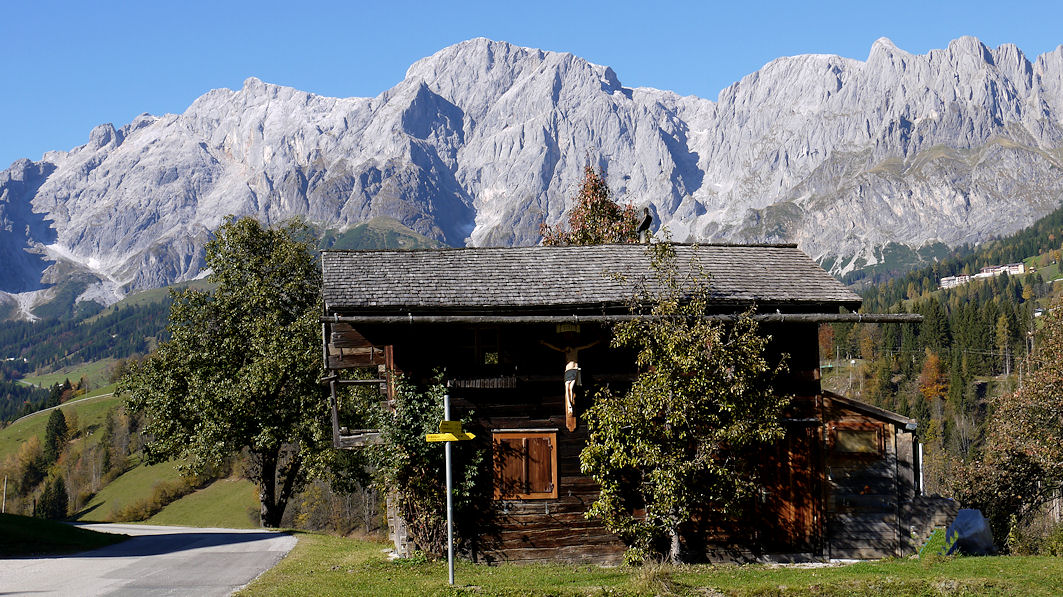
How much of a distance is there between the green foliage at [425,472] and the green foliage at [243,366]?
11510mm

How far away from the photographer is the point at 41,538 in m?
24.1

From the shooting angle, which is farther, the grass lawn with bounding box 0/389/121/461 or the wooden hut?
the grass lawn with bounding box 0/389/121/461

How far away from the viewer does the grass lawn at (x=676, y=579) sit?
46.9 ft

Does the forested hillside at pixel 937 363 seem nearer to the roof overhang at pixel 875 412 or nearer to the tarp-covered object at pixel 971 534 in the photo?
the tarp-covered object at pixel 971 534

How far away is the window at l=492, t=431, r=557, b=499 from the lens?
18953 millimetres

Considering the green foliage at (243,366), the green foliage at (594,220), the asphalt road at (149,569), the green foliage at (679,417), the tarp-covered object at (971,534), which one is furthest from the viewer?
the green foliage at (594,220)

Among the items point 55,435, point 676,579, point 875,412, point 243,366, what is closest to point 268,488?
point 243,366

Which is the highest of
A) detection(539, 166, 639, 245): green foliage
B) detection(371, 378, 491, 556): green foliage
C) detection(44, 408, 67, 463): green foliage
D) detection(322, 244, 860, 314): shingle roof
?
detection(539, 166, 639, 245): green foliage

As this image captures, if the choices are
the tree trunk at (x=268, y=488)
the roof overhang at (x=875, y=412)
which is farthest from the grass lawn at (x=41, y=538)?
the roof overhang at (x=875, y=412)

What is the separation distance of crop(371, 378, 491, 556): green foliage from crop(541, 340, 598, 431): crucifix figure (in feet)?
6.94

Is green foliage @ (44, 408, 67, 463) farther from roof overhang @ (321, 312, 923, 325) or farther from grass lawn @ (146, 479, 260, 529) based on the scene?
roof overhang @ (321, 312, 923, 325)

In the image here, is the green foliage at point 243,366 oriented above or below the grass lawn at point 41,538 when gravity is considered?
above

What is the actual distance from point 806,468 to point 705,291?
4.95m

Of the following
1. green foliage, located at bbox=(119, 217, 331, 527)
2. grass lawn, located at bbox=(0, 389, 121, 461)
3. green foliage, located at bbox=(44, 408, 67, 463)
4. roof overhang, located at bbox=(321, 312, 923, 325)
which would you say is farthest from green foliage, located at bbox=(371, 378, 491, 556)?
grass lawn, located at bbox=(0, 389, 121, 461)
